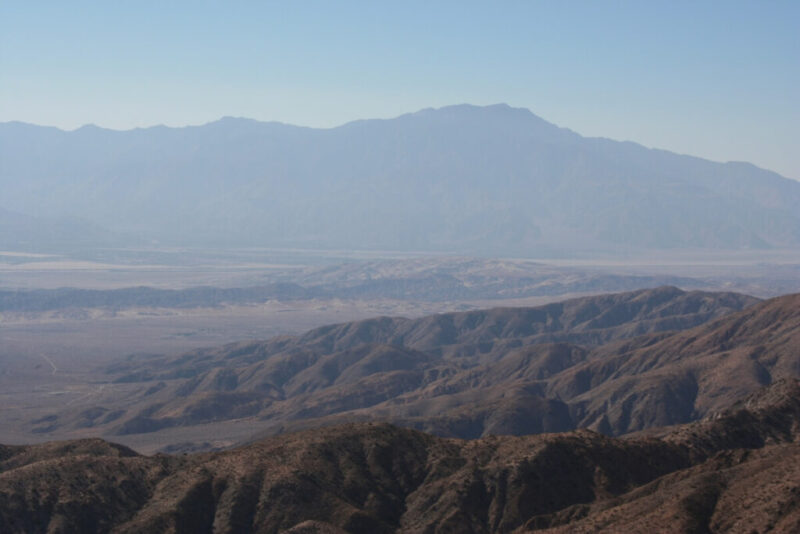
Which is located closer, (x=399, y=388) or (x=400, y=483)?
(x=400, y=483)

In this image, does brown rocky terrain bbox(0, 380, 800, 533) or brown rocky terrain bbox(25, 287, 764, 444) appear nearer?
brown rocky terrain bbox(0, 380, 800, 533)

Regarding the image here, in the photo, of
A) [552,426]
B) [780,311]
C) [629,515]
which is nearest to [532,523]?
[629,515]

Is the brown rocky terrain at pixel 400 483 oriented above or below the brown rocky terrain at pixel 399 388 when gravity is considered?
above

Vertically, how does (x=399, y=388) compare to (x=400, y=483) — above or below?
below

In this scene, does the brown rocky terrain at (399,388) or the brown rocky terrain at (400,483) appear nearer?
the brown rocky terrain at (400,483)
